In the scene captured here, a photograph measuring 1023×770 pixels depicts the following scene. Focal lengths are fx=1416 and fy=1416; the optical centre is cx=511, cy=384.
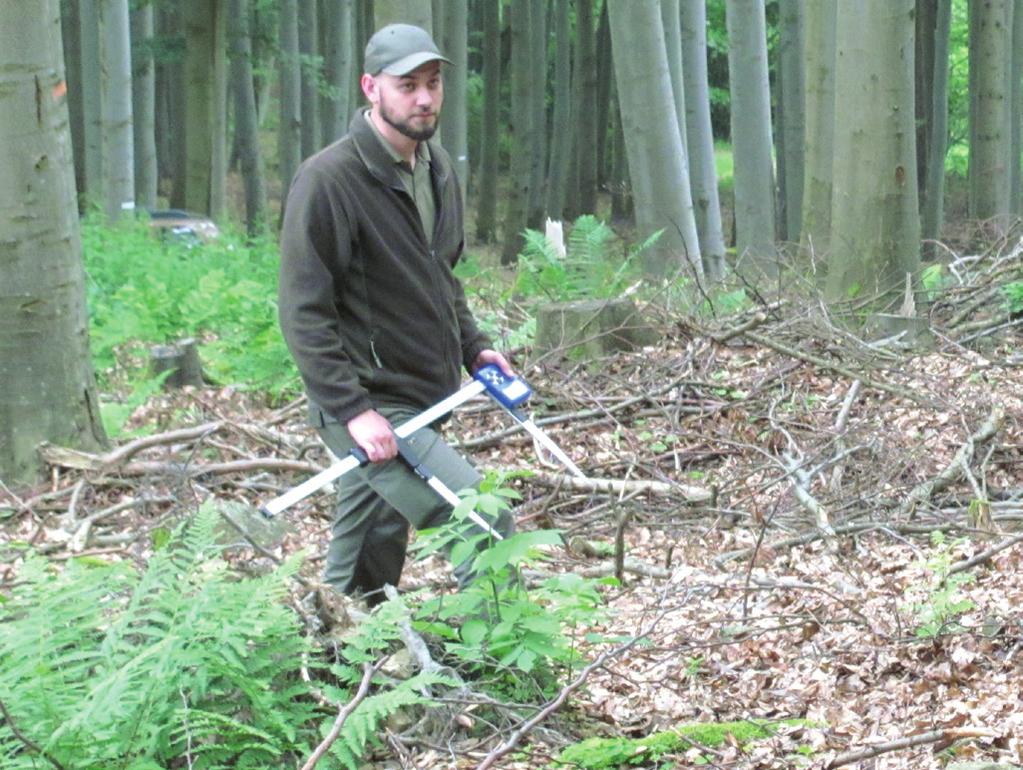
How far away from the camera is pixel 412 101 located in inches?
193

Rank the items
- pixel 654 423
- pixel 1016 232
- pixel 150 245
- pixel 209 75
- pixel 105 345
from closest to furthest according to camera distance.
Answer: pixel 654 423
pixel 105 345
pixel 1016 232
pixel 150 245
pixel 209 75

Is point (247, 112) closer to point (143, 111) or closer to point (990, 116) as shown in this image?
point (143, 111)

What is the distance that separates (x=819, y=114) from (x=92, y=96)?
15183 millimetres

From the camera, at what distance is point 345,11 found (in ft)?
79.6

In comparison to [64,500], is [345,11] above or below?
above

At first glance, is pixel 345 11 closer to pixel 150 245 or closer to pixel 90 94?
pixel 90 94

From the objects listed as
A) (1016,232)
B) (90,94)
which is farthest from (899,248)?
(90,94)

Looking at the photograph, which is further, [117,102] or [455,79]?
[455,79]

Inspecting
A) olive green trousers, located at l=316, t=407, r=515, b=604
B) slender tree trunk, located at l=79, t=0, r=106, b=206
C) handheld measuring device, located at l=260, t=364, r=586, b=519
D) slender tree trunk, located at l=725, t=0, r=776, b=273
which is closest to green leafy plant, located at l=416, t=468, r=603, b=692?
olive green trousers, located at l=316, t=407, r=515, b=604

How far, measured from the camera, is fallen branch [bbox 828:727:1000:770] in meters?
3.87

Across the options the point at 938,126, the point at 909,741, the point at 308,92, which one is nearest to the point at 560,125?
the point at 308,92

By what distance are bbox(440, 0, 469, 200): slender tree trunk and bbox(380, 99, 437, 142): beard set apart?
1782 cm

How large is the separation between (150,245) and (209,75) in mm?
5479

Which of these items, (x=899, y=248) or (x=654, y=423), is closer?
(x=654, y=423)
